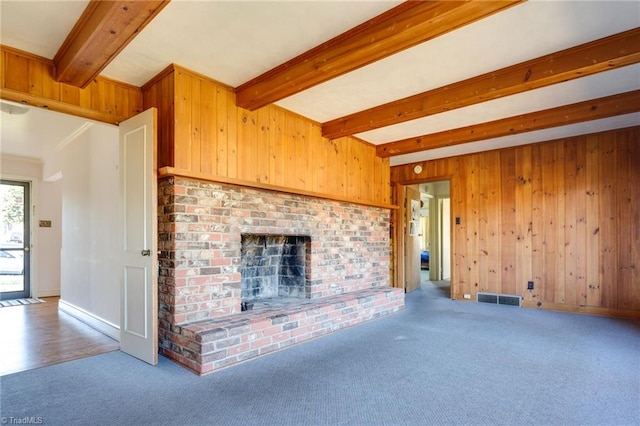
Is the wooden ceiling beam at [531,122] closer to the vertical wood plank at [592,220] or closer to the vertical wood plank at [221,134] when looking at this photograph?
the vertical wood plank at [592,220]

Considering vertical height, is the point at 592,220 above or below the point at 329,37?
below

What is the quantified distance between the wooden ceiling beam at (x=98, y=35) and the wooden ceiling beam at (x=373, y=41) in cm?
117

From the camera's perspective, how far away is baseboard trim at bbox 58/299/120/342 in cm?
369

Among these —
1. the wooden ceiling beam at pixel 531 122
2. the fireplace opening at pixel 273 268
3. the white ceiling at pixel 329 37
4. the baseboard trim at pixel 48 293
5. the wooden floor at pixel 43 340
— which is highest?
the white ceiling at pixel 329 37

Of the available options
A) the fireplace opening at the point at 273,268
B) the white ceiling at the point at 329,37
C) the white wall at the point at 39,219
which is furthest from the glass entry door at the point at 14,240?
the fireplace opening at the point at 273,268

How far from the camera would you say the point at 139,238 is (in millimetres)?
2963

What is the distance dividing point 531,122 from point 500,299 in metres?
2.79

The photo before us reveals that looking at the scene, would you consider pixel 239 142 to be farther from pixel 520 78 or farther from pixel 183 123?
pixel 520 78

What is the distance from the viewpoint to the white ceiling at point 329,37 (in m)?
2.23

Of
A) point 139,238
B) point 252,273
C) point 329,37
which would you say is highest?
point 329,37

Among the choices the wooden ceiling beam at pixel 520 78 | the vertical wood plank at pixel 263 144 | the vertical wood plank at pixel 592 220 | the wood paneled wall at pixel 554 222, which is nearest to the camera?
the wooden ceiling beam at pixel 520 78

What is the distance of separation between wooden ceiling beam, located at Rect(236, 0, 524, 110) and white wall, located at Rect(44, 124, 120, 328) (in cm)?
199

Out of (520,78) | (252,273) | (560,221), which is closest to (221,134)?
(252,273)

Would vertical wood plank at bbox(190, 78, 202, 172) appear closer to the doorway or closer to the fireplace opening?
the fireplace opening
